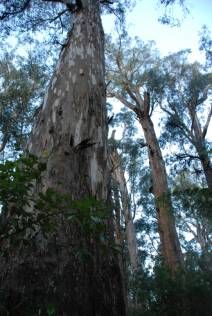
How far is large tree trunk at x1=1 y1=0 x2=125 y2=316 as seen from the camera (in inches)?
57.7

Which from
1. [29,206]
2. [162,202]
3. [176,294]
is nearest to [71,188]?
[29,206]

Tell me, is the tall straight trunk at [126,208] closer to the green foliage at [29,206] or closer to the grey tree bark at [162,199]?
the grey tree bark at [162,199]

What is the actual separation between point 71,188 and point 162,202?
16.1 ft

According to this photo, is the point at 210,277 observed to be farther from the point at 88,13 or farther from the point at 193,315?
the point at 88,13

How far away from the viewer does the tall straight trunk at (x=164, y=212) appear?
6629 mm

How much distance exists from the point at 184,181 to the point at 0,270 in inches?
630

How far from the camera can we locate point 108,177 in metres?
2.38

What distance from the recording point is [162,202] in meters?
6.64

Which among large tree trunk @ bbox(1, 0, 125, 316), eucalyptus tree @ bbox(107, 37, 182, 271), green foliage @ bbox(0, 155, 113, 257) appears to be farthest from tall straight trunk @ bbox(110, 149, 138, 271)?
green foliage @ bbox(0, 155, 113, 257)

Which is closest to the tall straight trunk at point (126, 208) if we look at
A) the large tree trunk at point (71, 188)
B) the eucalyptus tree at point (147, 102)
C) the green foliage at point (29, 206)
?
the eucalyptus tree at point (147, 102)

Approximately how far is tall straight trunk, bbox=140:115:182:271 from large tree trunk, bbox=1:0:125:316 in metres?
3.24

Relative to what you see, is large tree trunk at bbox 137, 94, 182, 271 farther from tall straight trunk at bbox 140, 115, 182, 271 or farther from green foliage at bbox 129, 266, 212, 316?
green foliage at bbox 129, 266, 212, 316

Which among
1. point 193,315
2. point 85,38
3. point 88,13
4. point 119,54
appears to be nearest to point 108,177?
point 85,38

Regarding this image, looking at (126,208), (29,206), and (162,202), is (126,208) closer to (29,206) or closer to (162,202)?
(162,202)
